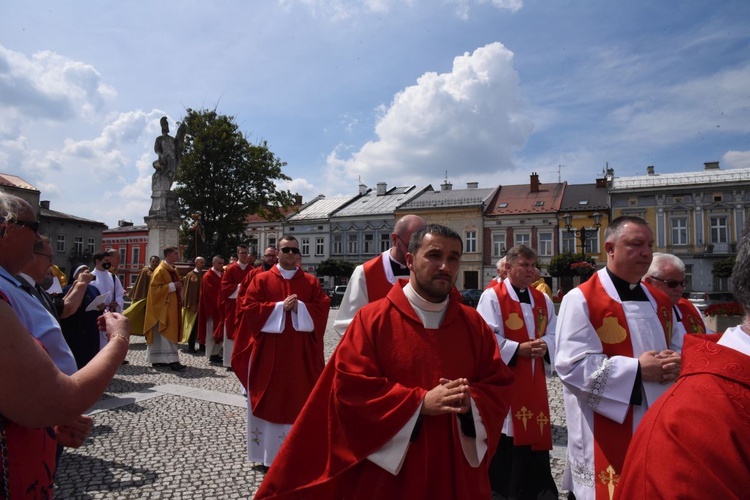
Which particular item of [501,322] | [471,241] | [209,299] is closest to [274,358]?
[501,322]

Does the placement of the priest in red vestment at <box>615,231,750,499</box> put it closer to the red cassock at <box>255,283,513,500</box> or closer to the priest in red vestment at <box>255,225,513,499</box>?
the priest in red vestment at <box>255,225,513,499</box>

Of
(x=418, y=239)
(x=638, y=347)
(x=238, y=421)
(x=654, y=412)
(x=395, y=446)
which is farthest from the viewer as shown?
(x=238, y=421)

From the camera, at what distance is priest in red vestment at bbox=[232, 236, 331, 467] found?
190 inches

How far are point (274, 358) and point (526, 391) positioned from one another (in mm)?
2399

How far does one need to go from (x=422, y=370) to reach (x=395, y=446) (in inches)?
14.5

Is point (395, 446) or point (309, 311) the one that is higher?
point (309, 311)

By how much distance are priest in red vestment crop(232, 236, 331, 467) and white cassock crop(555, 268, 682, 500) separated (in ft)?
8.70

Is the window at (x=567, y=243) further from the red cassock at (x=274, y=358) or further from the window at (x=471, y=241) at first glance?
the red cassock at (x=274, y=358)

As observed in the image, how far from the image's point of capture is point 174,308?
10141mm

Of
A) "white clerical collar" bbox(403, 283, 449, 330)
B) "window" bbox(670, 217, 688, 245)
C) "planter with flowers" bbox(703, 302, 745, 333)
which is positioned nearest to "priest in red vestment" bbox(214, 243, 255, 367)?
"white clerical collar" bbox(403, 283, 449, 330)

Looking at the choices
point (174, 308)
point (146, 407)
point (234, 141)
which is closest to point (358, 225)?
point (234, 141)

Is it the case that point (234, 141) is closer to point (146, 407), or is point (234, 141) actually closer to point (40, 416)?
point (146, 407)

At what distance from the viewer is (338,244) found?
4738 centimetres

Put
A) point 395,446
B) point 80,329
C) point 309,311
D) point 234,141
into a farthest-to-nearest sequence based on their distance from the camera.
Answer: point 234,141, point 80,329, point 309,311, point 395,446
